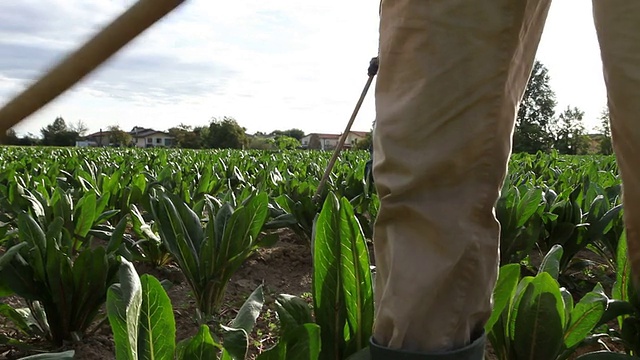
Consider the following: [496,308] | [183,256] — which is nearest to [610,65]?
[496,308]

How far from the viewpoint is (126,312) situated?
3.49ft

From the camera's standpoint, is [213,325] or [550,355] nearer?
[550,355]

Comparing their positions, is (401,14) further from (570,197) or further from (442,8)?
(570,197)

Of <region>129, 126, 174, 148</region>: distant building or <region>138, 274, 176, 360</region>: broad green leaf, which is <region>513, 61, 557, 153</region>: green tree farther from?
<region>138, 274, 176, 360</region>: broad green leaf

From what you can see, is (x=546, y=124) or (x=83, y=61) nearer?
(x=83, y=61)

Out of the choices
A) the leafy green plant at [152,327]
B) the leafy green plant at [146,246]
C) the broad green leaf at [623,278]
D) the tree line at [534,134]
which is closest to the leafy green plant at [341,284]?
the leafy green plant at [152,327]

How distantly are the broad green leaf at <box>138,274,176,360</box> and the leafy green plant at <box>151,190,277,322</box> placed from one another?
37.6 inches

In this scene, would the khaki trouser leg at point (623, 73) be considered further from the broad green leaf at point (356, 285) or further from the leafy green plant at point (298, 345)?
the leafy green plant at point (298, 345)

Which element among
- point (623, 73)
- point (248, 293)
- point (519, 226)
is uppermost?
point (623, 73)

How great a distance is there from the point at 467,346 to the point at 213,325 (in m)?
1.29

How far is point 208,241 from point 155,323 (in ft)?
3.22

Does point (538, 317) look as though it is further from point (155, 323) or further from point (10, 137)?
point (10, 137)

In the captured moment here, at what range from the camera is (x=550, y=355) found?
1335 millimetres

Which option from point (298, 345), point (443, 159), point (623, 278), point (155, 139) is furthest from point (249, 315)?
point (155, 139)
